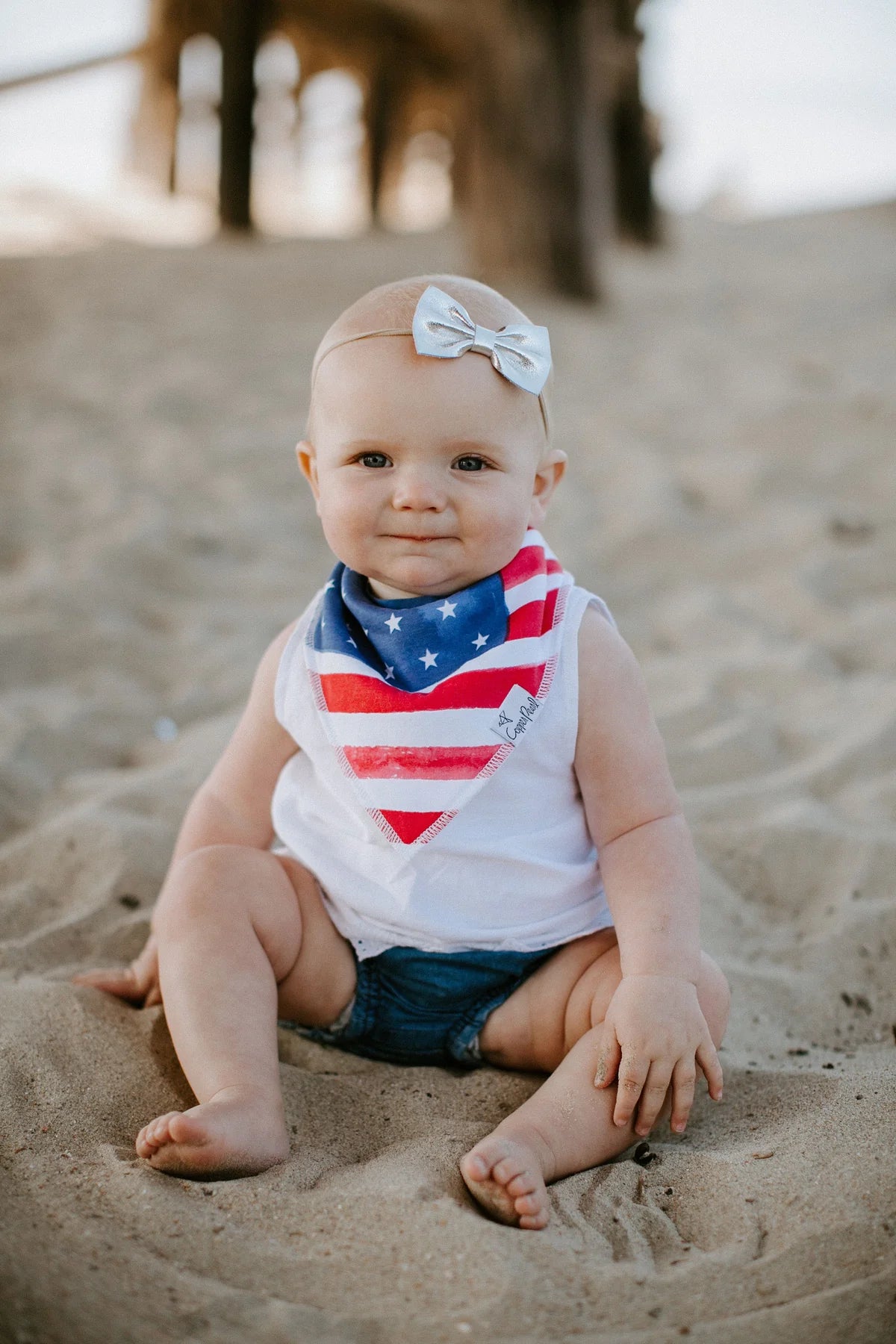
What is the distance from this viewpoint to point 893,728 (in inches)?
99.7

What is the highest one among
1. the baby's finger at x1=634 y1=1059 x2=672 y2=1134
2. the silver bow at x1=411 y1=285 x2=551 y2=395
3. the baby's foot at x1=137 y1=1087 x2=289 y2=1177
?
the silver bow at x1=411 y1=285 x2=551 y2=395

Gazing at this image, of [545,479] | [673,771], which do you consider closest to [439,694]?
[545,479]

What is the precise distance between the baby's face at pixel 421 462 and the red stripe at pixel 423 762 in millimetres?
226

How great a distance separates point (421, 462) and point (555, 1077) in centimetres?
82

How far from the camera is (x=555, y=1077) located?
1449mm

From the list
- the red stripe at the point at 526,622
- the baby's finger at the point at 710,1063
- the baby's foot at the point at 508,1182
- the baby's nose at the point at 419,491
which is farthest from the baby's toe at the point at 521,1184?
the baby's nose at the point at 419,491

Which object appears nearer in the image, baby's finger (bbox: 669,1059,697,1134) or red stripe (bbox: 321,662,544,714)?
baby's finger (bbox: 669,1059,697,1134)

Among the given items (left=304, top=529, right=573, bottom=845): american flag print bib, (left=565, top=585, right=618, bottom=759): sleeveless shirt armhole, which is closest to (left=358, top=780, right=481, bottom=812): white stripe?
(left=304, top=529, right=573, bottom=845): american flag print bib

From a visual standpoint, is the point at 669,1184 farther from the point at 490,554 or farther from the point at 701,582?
the point at 701,582

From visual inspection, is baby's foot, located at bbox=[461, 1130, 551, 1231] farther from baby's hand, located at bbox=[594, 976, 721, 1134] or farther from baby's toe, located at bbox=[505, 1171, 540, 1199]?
baby's hand, located at bbox=[594, 976, 721, 1134]

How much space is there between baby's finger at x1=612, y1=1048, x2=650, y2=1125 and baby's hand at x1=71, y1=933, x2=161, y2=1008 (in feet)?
2.48

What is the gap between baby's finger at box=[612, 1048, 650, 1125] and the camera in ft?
4.55

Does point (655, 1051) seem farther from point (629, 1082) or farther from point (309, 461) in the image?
point (309, 461)

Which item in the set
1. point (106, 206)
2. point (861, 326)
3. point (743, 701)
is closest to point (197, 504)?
point (743, 701)
